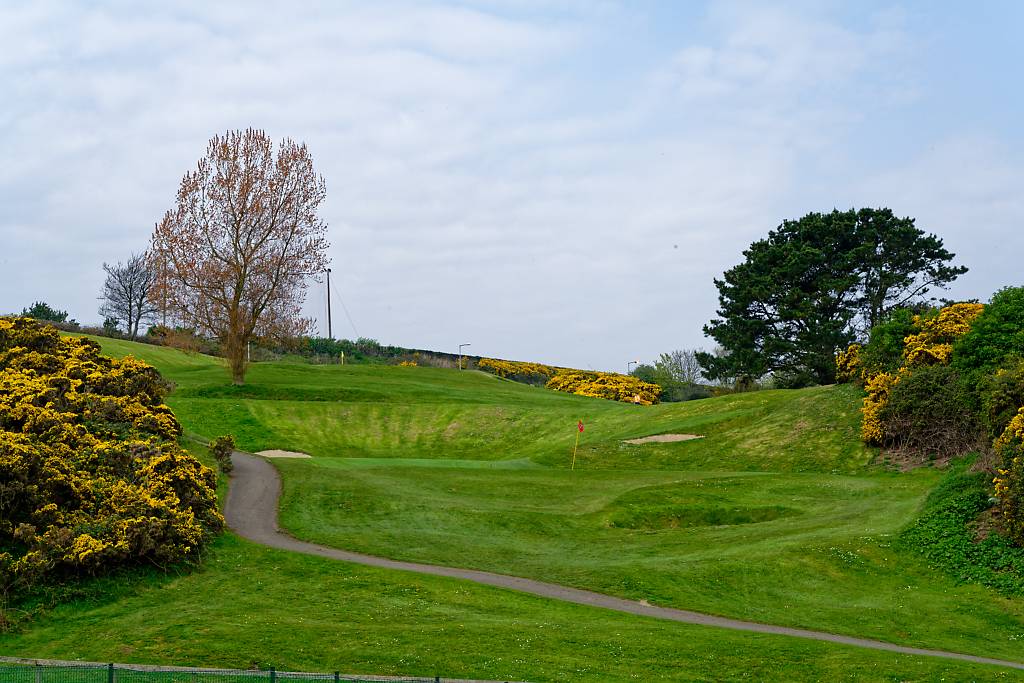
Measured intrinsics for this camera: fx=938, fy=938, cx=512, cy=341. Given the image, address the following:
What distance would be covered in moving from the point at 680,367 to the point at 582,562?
10105 cm

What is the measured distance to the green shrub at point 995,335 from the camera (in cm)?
4734

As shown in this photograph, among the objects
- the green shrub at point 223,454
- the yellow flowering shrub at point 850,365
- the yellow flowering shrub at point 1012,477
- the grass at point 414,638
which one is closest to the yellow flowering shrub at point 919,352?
the yellow flowering shrub at point 850,365

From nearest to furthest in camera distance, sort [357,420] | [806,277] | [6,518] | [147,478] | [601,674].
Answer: [601,674] < [6,518] < [147,478] < [357,420] < [806,277]

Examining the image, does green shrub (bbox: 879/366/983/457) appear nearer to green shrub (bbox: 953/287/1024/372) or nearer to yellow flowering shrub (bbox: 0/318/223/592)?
green shrub (bbox: 953/287/1024/372)

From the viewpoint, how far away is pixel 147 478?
107 feet

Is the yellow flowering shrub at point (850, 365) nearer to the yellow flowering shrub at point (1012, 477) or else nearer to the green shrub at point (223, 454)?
the yellow flowering shrub at point (1012, 477)

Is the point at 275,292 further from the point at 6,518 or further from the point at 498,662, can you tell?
the point at 498,662

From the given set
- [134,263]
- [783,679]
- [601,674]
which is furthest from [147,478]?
[134,263]

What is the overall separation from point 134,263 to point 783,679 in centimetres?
11450

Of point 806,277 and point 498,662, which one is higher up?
point 806,277

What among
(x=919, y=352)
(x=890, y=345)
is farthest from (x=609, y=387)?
(x=919, y=352)

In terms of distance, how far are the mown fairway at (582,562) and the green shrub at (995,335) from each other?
6.94 m

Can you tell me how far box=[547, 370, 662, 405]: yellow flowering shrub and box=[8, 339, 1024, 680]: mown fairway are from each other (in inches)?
1546

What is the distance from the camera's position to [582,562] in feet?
108
